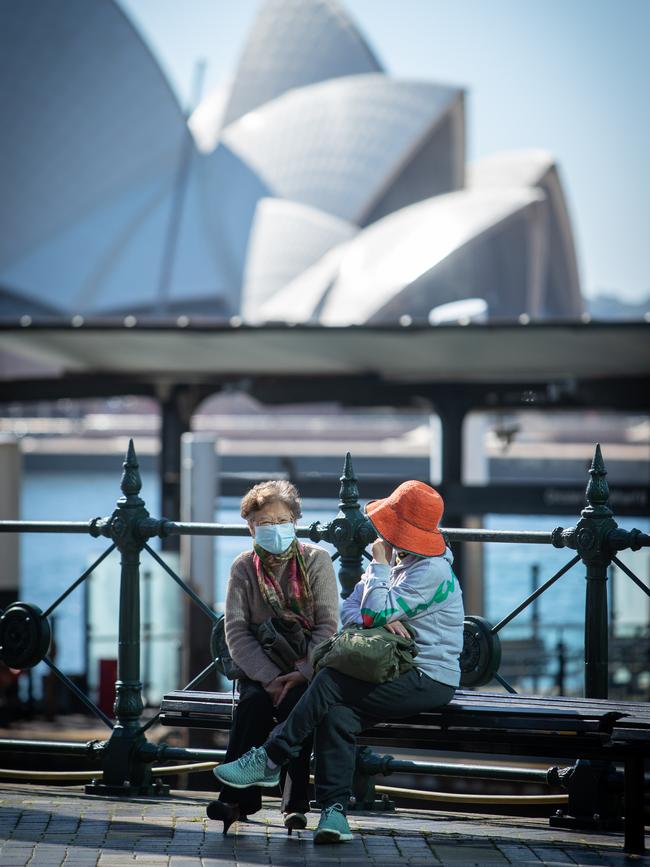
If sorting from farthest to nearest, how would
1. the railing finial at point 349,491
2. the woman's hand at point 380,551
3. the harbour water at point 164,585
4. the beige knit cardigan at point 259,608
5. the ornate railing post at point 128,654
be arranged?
the harbour water at point 164,585 < the ornate railing post at point 128,654 < the railing finial at point 349,491 < the beige knit cardigan at point 259,608 < the woman's hand at point 380,551

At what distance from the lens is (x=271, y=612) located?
157 inches

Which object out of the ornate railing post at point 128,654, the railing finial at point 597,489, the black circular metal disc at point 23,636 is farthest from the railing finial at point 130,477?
the railing finial at point 597,489

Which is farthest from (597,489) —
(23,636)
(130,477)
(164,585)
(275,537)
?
(164,585)

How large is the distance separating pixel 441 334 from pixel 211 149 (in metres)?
37.8

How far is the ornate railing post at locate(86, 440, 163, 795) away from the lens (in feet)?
15.0

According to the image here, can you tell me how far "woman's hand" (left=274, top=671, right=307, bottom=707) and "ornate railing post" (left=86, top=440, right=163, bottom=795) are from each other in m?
0.89

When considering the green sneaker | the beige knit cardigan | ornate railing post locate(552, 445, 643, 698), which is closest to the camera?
the green sneaker

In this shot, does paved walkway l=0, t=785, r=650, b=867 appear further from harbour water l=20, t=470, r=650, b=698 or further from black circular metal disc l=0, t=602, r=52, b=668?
harbour water l=20, t=470, r=650, b=698

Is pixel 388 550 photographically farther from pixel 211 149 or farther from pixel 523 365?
pixel 211 149

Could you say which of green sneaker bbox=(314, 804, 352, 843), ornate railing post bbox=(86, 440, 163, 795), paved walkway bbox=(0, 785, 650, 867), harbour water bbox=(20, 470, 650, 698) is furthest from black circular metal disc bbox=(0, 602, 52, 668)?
harbour water bbox=(20, 470, 650, 698)

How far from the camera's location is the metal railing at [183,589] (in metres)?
4.13

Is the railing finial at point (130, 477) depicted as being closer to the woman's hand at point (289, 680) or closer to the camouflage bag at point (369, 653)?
the woman's hand at point (289, 680)

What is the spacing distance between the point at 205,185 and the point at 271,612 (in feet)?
140

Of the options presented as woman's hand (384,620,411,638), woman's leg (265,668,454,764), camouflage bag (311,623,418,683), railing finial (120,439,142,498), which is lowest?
woman's leg (265,668,454,764)
